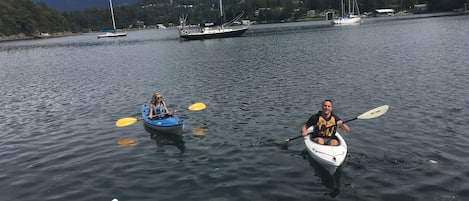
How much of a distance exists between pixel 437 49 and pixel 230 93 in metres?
29.4

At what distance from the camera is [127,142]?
60.2ft

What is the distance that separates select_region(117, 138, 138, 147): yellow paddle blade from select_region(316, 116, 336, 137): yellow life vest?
30.5 feet

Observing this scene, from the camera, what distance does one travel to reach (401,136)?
16234 mm

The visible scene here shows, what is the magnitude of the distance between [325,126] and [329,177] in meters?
2.09

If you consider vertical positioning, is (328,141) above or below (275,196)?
above

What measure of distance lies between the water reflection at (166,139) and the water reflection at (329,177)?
20.0 ft

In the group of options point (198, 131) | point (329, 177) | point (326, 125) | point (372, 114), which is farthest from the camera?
point (198, 131)

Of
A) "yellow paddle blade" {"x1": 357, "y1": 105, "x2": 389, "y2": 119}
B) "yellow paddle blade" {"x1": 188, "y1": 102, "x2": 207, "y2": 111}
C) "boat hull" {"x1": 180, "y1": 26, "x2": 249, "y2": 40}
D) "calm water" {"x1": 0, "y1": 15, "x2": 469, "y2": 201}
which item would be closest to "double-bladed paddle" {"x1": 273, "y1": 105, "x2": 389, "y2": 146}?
"yellow paddle blade" {"x1": 357, "y1": 105, "x2": 389, "y2": 119}

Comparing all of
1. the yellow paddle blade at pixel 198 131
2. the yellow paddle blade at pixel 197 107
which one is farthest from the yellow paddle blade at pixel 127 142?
the yellow paddle blade at pixel 197 107

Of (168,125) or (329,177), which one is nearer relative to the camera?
→ (329,177)

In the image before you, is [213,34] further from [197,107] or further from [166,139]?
[166,139]

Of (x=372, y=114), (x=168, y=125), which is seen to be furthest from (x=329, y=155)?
(x=168, y=125)

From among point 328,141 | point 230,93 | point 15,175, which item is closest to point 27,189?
point 15,175

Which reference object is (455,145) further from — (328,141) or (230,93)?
(230,93)
